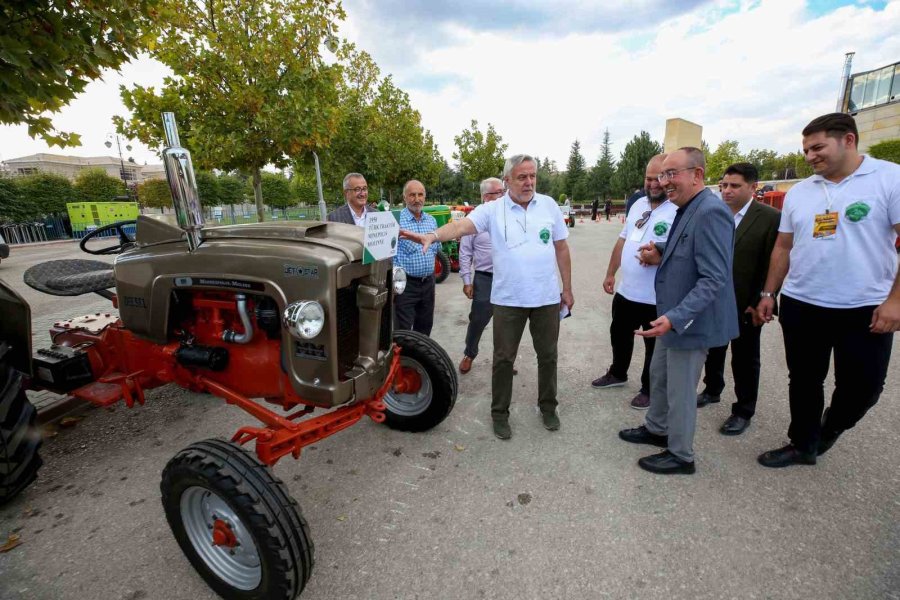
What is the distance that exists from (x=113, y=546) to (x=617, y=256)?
386 centimetres

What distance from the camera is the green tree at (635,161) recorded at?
41.7 m

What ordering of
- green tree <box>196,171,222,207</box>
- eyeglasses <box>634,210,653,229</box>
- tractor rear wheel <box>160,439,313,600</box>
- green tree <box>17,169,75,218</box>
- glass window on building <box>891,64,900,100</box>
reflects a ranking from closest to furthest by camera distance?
1. tractor rear wheel <box>160,439,313,600</box>
2. eyeglasses <box>634,210,653,229</box>
3. green tree <box>17,169,75,218</box>
4. glass window on building <box>891,64,900,100</box>
5. green tree <box>196,171,222,207</box>

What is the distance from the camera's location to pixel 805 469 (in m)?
→ 2.47

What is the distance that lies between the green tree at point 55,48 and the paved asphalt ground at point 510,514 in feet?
7.76

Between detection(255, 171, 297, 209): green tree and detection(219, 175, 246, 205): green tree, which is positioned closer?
detection(219, 175, 246, 205): green tree

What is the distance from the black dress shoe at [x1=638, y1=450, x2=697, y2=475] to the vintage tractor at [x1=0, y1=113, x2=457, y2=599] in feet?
4.32

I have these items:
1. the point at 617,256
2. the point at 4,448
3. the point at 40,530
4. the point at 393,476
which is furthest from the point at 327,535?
the point at 617,256

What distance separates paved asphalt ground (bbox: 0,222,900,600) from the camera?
1797mm

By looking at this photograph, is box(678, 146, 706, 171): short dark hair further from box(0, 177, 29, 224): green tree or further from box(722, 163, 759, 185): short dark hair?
box(0, 177, 29, 224): green tree

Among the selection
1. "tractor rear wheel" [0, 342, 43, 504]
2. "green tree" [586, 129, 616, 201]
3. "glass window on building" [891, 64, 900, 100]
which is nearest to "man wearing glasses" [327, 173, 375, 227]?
"tractor rear wheel" [0, 342, 43, 504]

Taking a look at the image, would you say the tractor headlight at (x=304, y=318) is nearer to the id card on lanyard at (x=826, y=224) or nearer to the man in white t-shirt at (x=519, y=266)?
the man in white t-shirt at (x=519, y=266)

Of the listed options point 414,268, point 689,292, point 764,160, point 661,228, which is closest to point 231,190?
point 414,268

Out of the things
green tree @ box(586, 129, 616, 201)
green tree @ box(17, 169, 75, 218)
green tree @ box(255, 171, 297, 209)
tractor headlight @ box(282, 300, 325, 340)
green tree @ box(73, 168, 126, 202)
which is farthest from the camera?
green tree @ box(586, 129, 616, 201)

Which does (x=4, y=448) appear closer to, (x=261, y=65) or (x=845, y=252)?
(x=845, y=252)
